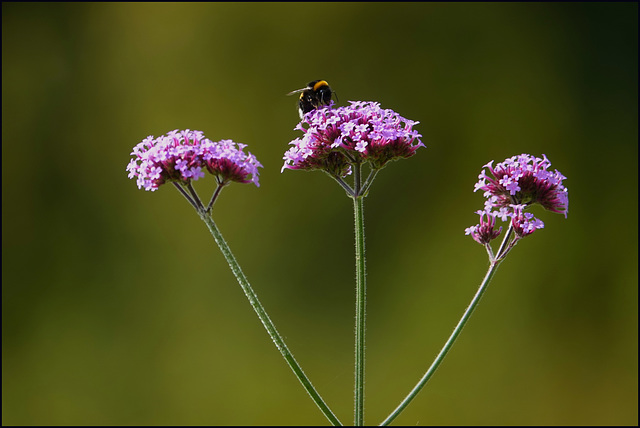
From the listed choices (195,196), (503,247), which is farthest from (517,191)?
(195,196)

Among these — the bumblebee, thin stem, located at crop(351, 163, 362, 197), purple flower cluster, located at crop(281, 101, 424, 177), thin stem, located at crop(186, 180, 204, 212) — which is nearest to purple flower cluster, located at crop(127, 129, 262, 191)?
thin stem, located at crop(186, 180, 204, 212)

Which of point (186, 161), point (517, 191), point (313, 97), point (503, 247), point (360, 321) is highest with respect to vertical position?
point (313, 97)

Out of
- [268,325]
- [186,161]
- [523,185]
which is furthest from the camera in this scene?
[523,185]

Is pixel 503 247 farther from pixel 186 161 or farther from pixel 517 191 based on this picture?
pixel 186 161

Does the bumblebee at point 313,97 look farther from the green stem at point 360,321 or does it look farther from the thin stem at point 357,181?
the green stem at point 360,321

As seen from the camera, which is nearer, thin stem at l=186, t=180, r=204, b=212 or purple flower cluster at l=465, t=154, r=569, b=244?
thin stem at l=186, t=180, r=204, b=212

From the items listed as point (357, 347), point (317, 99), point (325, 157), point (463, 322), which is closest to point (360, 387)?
point (357, 347)

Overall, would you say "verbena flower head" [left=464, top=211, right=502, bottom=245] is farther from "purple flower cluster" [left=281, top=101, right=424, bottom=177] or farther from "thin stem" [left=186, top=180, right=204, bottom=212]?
"thin stem" [left=186, top=180, right=204, bottom=212]
